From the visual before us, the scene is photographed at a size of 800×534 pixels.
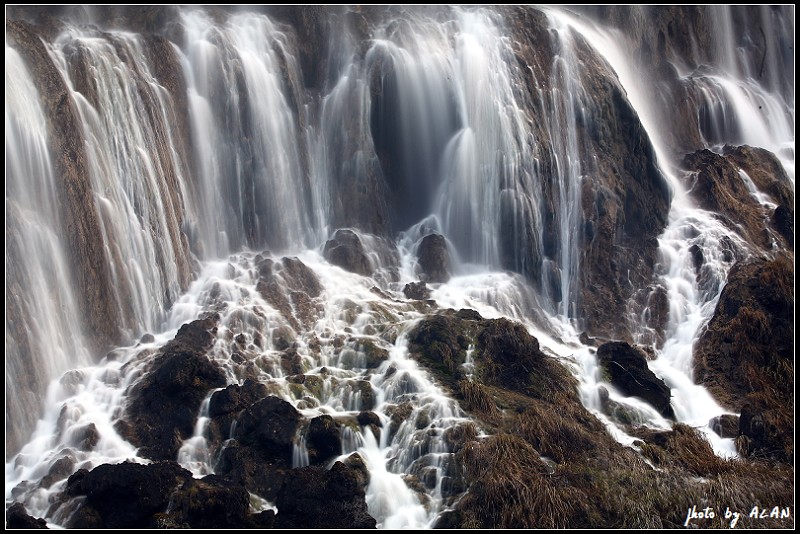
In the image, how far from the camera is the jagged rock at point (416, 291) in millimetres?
39281

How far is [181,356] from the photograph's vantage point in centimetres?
3194

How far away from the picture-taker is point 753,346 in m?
35.6

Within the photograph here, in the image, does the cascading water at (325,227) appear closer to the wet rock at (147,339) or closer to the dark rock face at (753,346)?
the wet rock at (147,339)

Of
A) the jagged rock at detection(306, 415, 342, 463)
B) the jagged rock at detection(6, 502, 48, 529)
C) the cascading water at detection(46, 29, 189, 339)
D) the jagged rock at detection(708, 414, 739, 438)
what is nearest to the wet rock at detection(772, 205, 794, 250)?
the jagged rock at detection(708, 414, 739, 438)

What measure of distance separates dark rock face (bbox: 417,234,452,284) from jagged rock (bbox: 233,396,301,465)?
39.6 ft

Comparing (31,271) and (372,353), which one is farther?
(372,353)

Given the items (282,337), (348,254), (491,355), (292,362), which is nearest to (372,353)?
(292,362)

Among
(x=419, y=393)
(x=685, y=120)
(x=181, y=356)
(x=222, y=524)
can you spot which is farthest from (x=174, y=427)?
(x=685, y=120)

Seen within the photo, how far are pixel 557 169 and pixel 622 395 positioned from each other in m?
12.5

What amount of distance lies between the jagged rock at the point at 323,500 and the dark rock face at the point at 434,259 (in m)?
14.5

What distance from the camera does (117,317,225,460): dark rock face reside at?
30094 millimetres

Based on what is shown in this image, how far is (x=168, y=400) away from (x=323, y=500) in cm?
667

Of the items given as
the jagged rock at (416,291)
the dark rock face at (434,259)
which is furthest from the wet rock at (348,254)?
the dark rock face at (434,259)

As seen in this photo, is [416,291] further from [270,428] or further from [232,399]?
[270,428]
